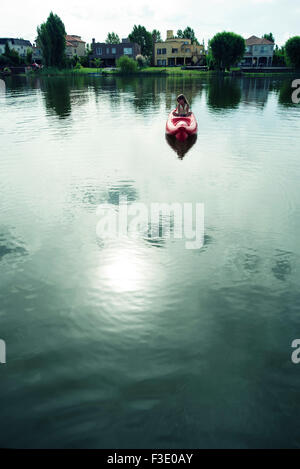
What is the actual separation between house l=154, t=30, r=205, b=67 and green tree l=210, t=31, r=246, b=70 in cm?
2745

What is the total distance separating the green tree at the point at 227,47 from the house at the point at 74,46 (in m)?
59.3

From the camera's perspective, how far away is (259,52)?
108 metres

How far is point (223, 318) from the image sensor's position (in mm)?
6059

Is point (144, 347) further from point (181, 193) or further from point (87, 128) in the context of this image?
point (87, 128)

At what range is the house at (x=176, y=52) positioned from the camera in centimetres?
10981

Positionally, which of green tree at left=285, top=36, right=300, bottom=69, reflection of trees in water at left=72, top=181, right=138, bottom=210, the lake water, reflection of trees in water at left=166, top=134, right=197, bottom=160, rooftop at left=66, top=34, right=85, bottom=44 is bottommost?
the lake water

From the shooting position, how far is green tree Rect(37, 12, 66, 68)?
279 feet

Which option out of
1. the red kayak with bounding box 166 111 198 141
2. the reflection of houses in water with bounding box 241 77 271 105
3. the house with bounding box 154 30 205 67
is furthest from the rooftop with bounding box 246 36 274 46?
the red kayak with bounding box 166 111 198 141

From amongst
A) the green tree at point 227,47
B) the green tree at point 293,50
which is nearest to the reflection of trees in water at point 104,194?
the green tree at point 227,47

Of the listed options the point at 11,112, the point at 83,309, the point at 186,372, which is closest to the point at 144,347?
the point at 186,372

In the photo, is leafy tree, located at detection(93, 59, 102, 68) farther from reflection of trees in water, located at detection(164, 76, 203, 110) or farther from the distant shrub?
reflection of trees in water, located at detection(164, 76, 203, 110)

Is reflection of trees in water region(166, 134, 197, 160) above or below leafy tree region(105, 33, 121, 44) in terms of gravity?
below
